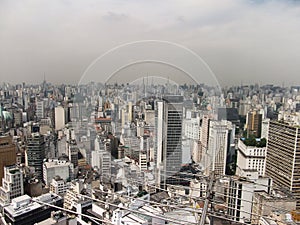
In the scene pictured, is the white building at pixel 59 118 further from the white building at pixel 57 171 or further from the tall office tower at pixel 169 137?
the tall office tower at pixel 169 137

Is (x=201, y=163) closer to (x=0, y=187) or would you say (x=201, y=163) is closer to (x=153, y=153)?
(x=153, y=153)

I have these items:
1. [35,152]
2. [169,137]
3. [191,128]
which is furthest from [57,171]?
[191,128]

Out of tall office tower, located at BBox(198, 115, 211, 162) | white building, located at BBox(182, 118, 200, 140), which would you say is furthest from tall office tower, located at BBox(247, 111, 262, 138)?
white building, located at BBox(182, 118, 200, 140)

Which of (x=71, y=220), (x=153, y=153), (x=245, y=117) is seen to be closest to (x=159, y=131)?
(x=153, y=153)

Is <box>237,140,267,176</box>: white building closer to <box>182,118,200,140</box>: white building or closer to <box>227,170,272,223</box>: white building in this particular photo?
<box>227,170,272,223</box>: white building

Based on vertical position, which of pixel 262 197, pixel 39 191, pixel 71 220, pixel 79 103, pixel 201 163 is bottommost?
pixel 39 191

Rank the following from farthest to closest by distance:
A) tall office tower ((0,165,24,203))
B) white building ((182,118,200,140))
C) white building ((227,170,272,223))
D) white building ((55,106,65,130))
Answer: white building ((55,106,65,130))
tall office tower ((0,165,24,203))
white building ((182,118,200,140))
white building ((227,170,272,223))

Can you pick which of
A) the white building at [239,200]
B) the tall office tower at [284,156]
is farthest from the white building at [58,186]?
the tall office tower at [284,156]
